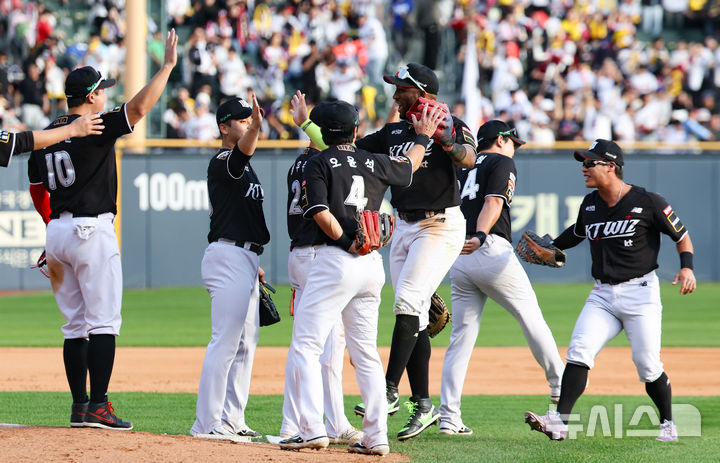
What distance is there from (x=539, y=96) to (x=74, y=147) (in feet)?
52.0

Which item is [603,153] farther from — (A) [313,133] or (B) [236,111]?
(B) [236,111]

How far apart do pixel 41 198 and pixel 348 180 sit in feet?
6.56

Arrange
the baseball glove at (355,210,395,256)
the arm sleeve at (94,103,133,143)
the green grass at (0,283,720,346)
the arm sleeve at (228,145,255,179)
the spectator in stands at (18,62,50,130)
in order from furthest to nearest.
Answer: the spectator in stands at (18,62,50,130)
the green grass at (0,283,720,346)
the arm sleeve at (228,145,255,179)
the arm sleeve at (94,103,133,143)
the baseball glove at (355,210,395,256)

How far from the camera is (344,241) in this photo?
18.9 feet

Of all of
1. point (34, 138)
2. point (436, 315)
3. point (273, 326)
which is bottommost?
point (273, 326)

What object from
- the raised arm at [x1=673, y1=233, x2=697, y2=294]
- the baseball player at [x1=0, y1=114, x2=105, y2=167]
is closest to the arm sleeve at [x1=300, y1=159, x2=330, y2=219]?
the baseball player at [x1=0, y1=114, x2=105, y2=167]

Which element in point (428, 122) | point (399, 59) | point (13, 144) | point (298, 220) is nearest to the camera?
point (13, 144)

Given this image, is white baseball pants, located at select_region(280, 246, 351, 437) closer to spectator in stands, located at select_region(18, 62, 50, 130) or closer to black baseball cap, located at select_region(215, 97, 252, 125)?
black baseball cap, located at select_region(215, 97, 252, 125)

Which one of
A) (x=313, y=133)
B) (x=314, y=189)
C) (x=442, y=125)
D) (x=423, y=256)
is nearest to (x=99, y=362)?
(x=314, y=189)

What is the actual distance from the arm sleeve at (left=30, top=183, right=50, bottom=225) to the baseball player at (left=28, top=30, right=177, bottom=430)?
193 mm

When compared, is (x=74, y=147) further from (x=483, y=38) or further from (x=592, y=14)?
(x=592, y=14)

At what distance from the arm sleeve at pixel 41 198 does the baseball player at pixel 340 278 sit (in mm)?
1721

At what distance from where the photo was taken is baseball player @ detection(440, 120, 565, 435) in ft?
22.7

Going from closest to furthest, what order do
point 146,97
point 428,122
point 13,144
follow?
point 13,144 → point 146,97 → point 428,122
